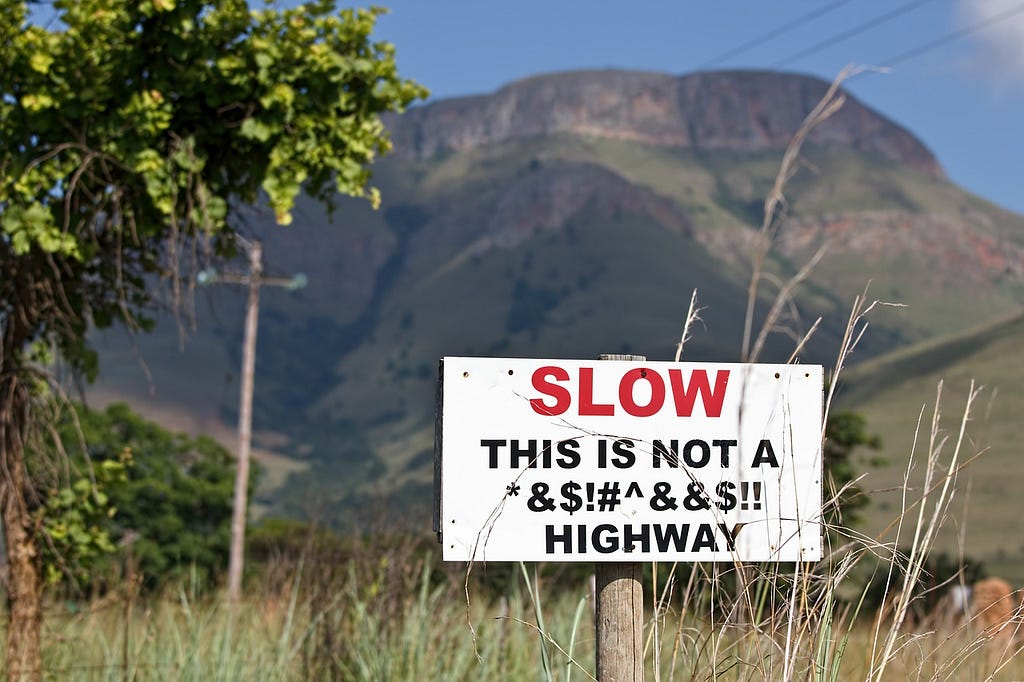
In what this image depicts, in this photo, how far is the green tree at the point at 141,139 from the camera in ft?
17.3

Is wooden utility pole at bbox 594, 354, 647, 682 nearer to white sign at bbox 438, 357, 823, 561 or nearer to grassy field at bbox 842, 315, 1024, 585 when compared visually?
white sign at bbox 438, 357, 823, 561

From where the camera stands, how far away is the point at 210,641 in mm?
6012

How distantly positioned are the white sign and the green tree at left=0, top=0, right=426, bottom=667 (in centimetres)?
284

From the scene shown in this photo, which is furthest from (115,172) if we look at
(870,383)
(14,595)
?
(870,383)

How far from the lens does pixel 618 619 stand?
9.26ft

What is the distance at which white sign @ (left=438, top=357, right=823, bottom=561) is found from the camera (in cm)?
273

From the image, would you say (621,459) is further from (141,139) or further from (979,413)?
(979,413)

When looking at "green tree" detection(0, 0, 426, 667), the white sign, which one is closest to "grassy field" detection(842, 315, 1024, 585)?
"green tree" detection(0, 0, 426, 667)

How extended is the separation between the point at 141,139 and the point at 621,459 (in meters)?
3.40

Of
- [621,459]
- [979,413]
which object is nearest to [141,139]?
[621,459]

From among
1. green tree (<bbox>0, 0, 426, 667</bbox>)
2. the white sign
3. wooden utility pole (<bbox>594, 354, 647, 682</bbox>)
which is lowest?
wooden utility pole (<bbox>594, 354, 647, 682</bbox>)

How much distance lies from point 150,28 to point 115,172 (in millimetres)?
693

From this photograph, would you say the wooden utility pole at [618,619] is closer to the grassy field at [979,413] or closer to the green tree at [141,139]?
the green tree at [141,139]

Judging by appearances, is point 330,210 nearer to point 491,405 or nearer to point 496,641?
point 496,641
